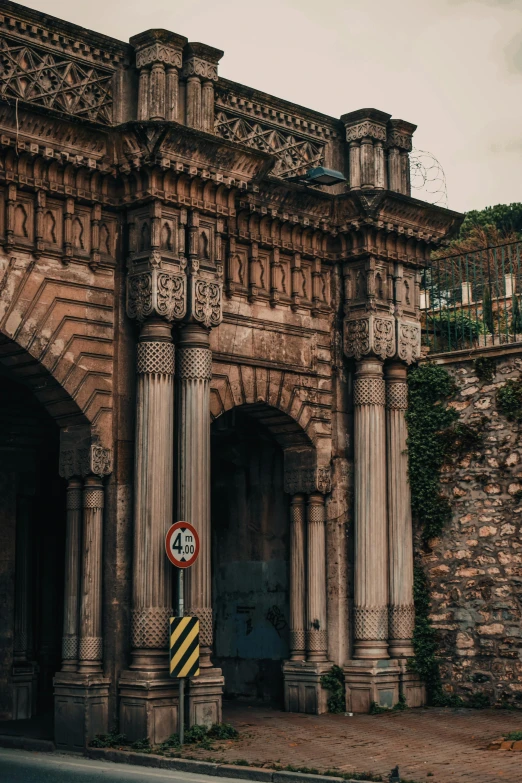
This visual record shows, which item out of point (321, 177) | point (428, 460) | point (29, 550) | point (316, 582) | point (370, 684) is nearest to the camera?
point (370, 684)

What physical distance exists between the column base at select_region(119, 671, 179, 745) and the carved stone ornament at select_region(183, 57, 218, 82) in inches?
291

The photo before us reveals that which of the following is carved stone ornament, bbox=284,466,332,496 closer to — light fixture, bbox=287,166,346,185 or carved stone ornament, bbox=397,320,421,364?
carved stone ornament, bbox=397,320,421,364

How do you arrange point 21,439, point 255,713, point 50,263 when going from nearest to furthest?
point 50,263, point 255,713, point 21,439

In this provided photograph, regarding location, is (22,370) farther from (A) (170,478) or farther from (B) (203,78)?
(B) (203,78)

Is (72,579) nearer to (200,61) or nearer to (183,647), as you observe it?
(183,647)

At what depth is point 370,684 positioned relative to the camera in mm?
17188

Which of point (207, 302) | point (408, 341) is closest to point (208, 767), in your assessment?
point (207, 302)

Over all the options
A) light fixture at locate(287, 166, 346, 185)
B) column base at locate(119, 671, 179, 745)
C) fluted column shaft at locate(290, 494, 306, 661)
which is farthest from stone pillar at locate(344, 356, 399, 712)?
column base at locate(119, 671, 179, 745)

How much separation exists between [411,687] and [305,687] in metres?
1.48

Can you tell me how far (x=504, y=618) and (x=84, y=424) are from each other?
638 centimetres

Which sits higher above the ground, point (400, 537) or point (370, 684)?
point (400, 537)

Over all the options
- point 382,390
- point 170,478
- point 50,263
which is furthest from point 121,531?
point 382,390

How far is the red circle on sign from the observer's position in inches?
564

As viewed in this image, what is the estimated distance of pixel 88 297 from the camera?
1549 centimetres
